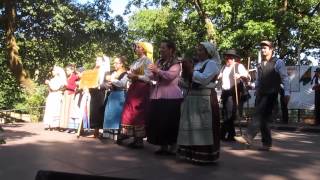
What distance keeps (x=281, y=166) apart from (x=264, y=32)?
1909 cm

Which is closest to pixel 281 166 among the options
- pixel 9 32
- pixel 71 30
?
pixel 9 32

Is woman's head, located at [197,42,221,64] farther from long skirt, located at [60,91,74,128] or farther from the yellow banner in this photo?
long skirt, located at [60,91,74,128]

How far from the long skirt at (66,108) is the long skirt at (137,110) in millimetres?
3696

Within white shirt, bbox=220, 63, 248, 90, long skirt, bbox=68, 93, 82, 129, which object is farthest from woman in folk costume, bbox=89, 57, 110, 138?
white shirt, bbox=220, 63, 248, 90

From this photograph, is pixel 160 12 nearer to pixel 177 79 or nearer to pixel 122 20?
pixel 122 20

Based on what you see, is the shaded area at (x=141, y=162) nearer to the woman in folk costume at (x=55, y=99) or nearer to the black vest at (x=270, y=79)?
the black vest at (x=270, y=79)

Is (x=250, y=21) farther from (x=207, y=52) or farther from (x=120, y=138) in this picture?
(x=207, y=52)

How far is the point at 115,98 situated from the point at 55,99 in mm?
3398

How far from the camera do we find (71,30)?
79.2 feet

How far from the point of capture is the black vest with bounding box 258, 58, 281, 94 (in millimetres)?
8422

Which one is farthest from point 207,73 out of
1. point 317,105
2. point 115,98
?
point 317,105

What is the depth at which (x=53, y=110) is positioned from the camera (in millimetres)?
12500

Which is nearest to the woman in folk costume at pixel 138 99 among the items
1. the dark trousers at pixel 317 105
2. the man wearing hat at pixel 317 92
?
the man wearing hat at pixel 317 92

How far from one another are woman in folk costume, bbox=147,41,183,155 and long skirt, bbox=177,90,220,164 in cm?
59
